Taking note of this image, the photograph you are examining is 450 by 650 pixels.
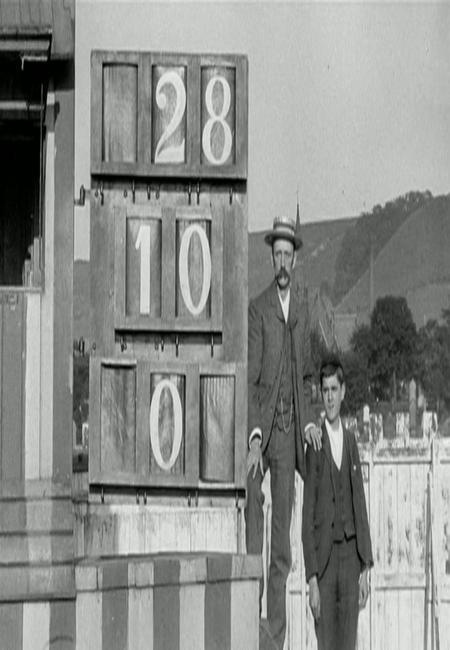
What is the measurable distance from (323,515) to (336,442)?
0.43m

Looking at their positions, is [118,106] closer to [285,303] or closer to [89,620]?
[285,303]

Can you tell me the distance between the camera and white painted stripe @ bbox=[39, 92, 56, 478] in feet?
35.2

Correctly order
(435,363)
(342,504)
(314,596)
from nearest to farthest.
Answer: (314,596)
(342,504)
(435,363)

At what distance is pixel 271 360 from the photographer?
12406 mm

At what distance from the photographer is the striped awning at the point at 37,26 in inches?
421

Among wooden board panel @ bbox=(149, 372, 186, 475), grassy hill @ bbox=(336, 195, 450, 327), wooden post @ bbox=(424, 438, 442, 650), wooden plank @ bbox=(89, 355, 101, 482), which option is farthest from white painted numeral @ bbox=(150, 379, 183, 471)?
grassy hill @ bbox=(336, 195, 450, 327)

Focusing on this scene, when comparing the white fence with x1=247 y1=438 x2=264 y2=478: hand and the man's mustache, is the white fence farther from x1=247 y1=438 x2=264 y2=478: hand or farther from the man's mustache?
the man's mustache

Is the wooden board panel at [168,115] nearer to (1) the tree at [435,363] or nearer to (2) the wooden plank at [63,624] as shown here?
(2) the wooden plank at [63,624]

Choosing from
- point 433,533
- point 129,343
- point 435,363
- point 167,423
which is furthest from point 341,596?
point 435,363

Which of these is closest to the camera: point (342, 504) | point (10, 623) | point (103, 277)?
point (10, 623)

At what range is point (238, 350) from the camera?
1152 cm

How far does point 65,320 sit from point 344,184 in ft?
20.6

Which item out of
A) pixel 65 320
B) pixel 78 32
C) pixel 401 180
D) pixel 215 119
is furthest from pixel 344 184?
pixel 65 320

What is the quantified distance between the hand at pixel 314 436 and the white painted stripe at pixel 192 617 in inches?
56.7
